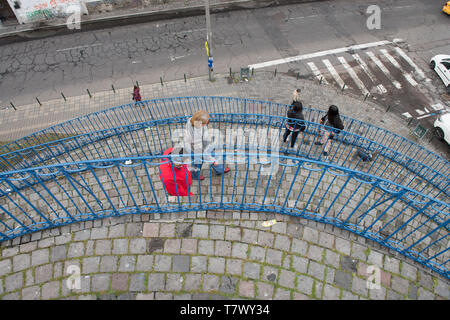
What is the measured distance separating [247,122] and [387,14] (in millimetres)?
12953

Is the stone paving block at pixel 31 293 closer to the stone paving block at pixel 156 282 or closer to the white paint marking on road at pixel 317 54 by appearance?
the stone paving block at pixel 156 282

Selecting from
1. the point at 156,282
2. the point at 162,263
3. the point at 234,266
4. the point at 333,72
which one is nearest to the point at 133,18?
the point at 333,72

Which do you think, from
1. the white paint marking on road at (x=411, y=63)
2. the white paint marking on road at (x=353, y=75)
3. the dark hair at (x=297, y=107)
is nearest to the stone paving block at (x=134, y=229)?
the dark hair at (x=297, y=107)

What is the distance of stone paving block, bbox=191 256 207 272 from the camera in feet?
19.0

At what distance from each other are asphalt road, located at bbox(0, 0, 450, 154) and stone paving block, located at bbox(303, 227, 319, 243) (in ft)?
31.0

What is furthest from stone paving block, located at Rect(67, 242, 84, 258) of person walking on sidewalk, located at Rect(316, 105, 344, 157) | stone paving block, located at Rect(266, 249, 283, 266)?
person walking on sidewalk, located at Rect(316, 105, 344, 157)

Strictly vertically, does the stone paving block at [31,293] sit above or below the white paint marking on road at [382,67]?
below

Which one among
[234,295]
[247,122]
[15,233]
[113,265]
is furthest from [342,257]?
[15,233]

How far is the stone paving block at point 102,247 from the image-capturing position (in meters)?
5.98

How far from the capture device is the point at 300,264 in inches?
230

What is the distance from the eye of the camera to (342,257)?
5980mm

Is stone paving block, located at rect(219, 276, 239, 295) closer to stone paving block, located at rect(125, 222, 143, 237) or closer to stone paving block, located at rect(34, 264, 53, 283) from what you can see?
stone paving block, located at rect(125, 222, 143, 237)

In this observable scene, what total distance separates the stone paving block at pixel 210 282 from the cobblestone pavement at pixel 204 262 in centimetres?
2

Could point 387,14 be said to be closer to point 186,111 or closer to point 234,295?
point 186,111
